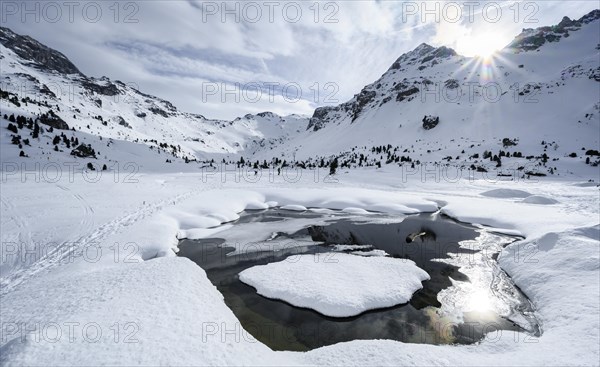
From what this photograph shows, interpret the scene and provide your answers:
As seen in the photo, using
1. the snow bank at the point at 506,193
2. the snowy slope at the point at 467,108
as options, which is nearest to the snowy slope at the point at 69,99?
the snowy slope at the point at 467,108

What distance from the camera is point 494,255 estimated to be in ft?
49.0

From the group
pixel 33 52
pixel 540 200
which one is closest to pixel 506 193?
pixel 540 200

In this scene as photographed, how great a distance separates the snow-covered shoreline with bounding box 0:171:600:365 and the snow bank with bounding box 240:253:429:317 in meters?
2.14

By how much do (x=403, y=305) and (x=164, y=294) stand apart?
824 centimetres

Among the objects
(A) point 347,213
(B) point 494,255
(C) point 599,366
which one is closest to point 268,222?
(A) point 347,213

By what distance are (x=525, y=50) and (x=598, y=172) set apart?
93.1 metres

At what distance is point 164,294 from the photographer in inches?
359

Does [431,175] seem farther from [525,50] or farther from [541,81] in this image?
[525,50]

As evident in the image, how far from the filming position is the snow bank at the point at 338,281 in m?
10.3

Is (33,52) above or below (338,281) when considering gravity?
above

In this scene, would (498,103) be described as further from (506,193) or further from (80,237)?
(80,237)

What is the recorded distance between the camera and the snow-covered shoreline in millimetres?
6578

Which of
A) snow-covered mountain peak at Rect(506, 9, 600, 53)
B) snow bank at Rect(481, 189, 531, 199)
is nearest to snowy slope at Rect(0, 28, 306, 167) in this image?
snow bank at Rect(481, 189, 531, 199)

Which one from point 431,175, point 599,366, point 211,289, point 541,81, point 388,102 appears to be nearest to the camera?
point 599,366
